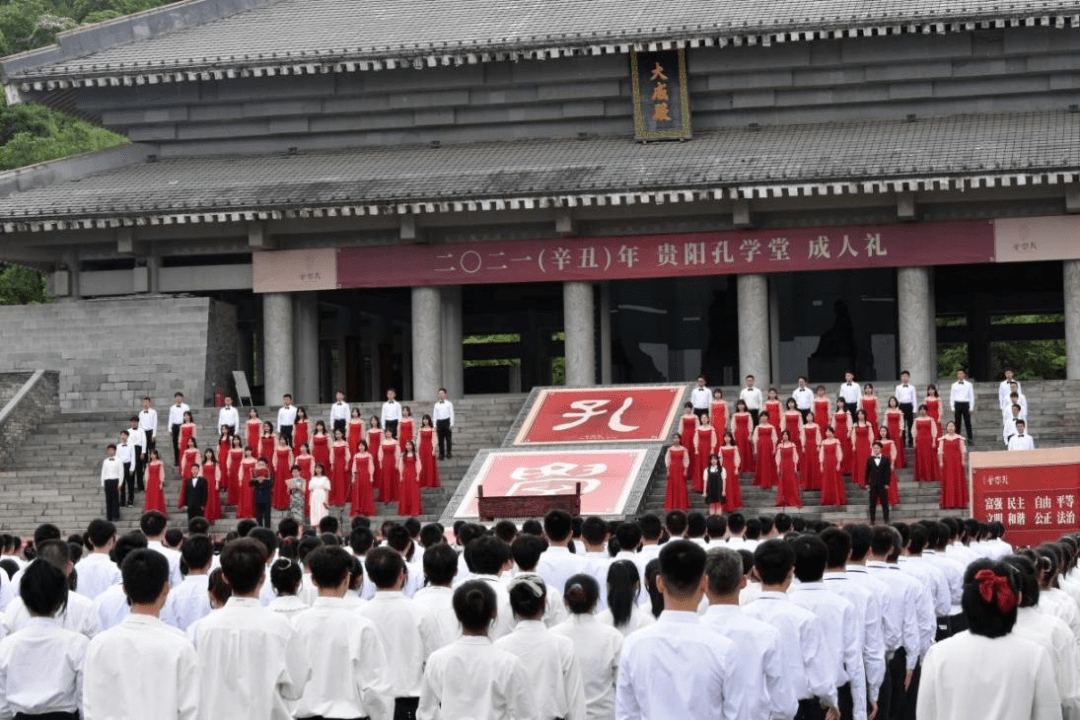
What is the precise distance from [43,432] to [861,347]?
1544cm

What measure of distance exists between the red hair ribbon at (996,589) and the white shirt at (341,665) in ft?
9.31

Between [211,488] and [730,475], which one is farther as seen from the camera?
[211,488]

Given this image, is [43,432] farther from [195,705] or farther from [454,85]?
[195,705]

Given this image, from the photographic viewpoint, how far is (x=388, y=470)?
84.0 ft

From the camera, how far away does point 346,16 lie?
3544cm

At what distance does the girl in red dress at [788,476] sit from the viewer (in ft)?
78.8

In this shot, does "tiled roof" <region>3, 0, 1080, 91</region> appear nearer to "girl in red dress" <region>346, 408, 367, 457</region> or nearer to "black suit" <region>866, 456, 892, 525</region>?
"girl in red dress" <region>346, 408, 367, 457</region>

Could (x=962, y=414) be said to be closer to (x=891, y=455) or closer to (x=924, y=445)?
(x=924, y=445)

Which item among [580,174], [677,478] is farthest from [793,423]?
[580,174]

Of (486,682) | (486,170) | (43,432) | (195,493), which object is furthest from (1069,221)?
(486,682)

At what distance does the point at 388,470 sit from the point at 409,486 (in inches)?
23.9

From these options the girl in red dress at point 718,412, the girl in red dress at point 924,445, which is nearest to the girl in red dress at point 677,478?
the girl in red dress at point 718,412

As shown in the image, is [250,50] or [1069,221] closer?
[1069,221]

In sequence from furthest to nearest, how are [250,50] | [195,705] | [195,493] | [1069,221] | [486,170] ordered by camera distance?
[250,50] → [486,170] → [1069,221] → [195,493] → [195,705]
